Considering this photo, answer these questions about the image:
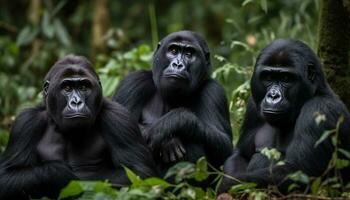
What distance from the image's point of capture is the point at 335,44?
24.4 ft

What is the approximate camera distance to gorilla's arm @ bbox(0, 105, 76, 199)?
655 cm

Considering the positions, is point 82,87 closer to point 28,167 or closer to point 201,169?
point 28,167

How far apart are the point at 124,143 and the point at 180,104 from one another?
1.04 meters

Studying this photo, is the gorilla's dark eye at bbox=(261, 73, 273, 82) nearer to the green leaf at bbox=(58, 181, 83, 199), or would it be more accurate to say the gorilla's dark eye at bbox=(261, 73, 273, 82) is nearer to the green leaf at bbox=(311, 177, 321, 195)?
the green leaf at bbox=(311, 177, 321, 195)

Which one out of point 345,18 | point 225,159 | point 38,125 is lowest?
point 225,159

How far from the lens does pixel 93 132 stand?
6898 mm

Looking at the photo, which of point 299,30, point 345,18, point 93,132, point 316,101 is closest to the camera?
point 316,101

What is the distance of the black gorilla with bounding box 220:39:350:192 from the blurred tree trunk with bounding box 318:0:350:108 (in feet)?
2.95

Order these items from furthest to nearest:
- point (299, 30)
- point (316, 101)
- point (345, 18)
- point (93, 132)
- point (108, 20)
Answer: point (108, 20) → point (299, 30) → point (345, 18) → point (93, 132) → point (316, 101)

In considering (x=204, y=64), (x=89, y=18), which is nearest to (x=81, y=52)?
(x=89, y=18)

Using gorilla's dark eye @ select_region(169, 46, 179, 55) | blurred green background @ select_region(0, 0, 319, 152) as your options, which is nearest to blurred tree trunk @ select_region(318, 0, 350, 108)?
gorilla's dark eye @ select_region(169, 46, 179, 55)

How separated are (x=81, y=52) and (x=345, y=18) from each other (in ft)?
22.6

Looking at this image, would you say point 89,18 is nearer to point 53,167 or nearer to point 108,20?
point 108,20

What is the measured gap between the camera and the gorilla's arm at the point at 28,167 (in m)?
6.55
